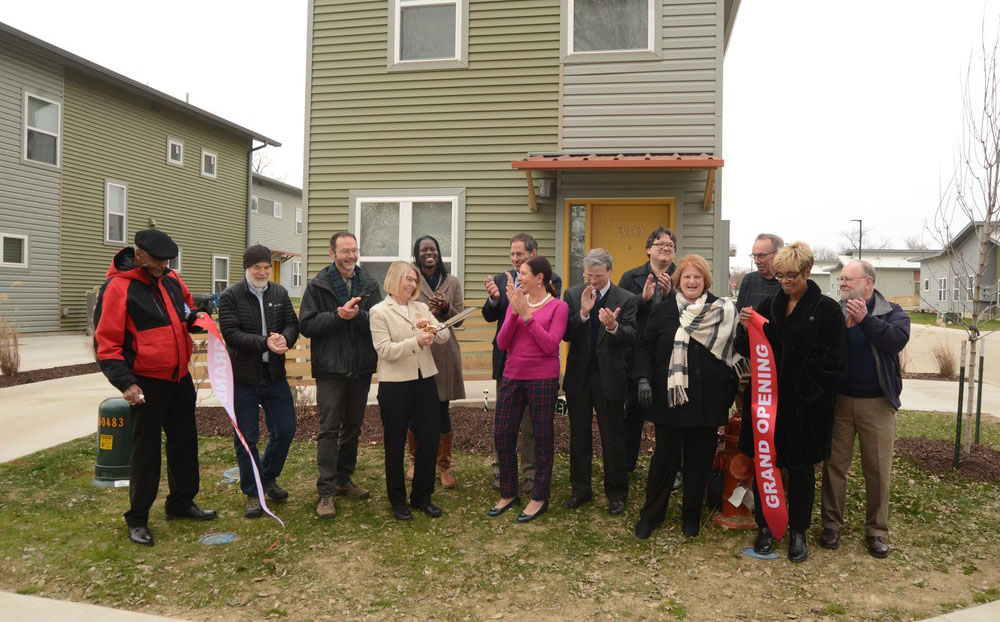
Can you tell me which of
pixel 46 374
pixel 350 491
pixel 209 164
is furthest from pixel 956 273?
pixel 209 164

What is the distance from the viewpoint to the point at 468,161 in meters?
8.36

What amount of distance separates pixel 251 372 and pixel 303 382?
348 cm

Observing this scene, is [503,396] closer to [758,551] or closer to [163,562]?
[758,551]

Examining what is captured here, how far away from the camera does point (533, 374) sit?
14.0ft

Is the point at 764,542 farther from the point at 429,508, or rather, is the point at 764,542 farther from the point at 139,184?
the point at 139,184

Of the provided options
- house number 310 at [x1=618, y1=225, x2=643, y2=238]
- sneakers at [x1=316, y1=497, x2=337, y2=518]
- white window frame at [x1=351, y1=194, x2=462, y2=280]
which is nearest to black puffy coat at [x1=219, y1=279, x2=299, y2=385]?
sneakers at [x1=316, y1=497, x2=337, y2=518]

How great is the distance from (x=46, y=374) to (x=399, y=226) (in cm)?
638

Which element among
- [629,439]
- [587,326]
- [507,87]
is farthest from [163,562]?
[507,87]

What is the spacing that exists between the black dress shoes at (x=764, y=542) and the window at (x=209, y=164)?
22.2m

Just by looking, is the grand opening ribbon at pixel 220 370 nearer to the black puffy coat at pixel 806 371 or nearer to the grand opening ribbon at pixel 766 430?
the grand opening ribbon at pixel 766 430

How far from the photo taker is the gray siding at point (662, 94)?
7836 mm

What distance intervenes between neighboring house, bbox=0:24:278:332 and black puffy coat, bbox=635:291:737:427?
1460 cm

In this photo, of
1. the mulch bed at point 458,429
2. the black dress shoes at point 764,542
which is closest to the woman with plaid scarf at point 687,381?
the black dress shoes at point 764,542

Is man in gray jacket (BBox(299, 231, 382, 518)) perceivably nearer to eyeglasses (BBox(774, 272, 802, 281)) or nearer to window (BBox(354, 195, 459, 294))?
eyeglasses (BBox(774, 272, 802, 281))
